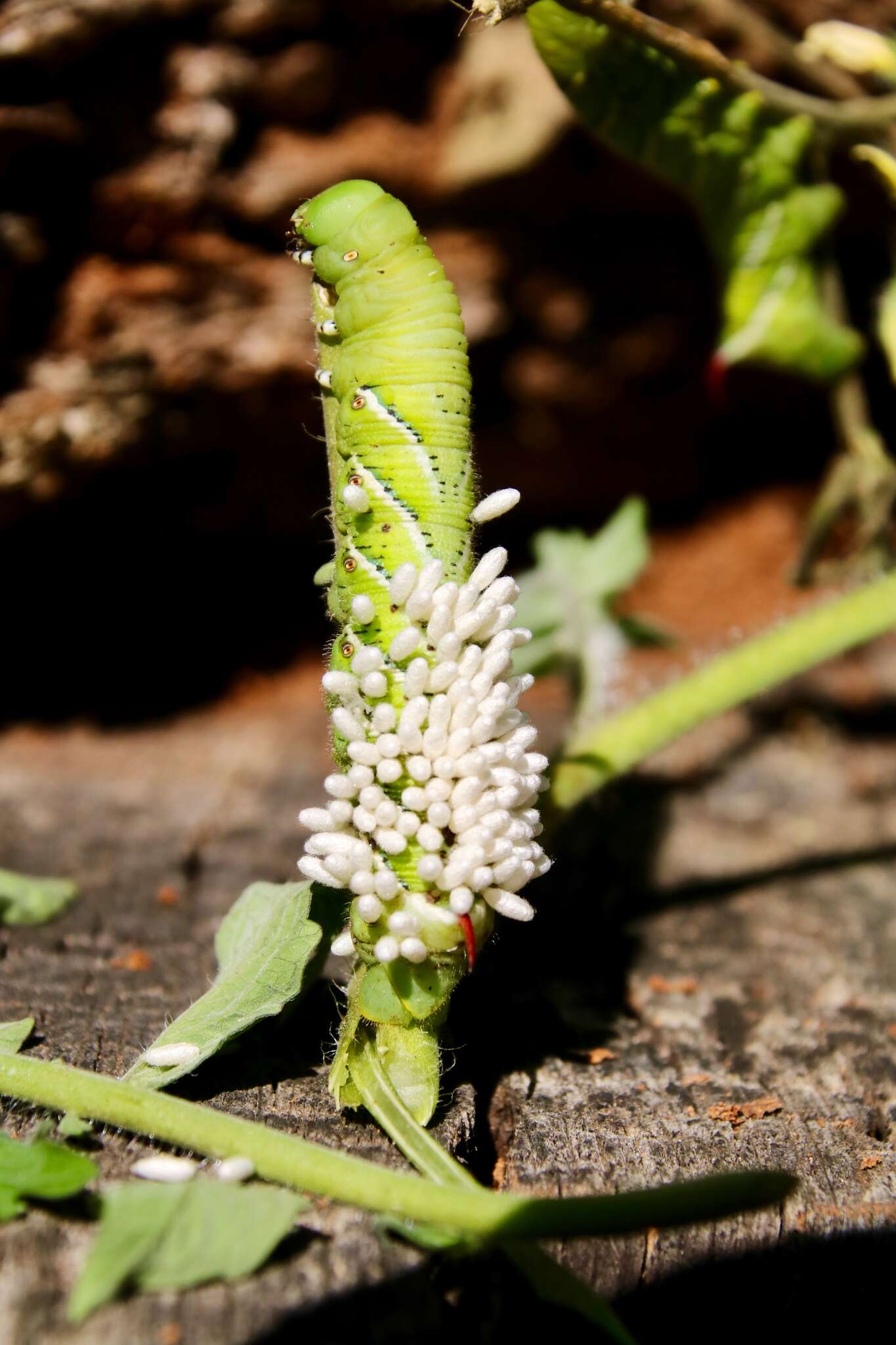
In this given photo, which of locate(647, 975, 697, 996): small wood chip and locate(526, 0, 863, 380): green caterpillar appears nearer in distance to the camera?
locate(526, 0, 863, 380): green caterpillar

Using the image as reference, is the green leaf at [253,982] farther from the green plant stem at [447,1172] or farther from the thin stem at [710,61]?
the thin stem at [710,61]

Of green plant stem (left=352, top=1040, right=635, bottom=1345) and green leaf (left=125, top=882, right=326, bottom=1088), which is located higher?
green leaf (left=125, top=882, right=326, bottom=1088)

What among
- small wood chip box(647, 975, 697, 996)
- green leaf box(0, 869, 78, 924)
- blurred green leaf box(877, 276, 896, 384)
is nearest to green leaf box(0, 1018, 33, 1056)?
green leaf box(0, 869, 78, 924)

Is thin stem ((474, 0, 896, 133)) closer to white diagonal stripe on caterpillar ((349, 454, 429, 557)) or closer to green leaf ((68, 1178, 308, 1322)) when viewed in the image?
white diagonal stripe on caterpillar ((349, 454, 429, 557))

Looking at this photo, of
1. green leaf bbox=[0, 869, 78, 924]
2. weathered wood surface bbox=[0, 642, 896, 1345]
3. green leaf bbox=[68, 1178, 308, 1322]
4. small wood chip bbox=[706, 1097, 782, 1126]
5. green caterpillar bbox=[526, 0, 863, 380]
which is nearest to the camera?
green leaf bbox=[68, 1178, 308, 1322]

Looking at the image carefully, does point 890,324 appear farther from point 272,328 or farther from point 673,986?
point 272,328

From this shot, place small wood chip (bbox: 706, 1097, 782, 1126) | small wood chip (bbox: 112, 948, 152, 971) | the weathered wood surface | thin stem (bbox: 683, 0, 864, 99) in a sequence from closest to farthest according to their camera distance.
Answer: the weathered wood surface, small wood chip (bbox: 706, 1097, 782, 1126), small wood chip (bbox: 112, 948, 152, 971), thin stem (bbox: 683, 0, 864, 99)
